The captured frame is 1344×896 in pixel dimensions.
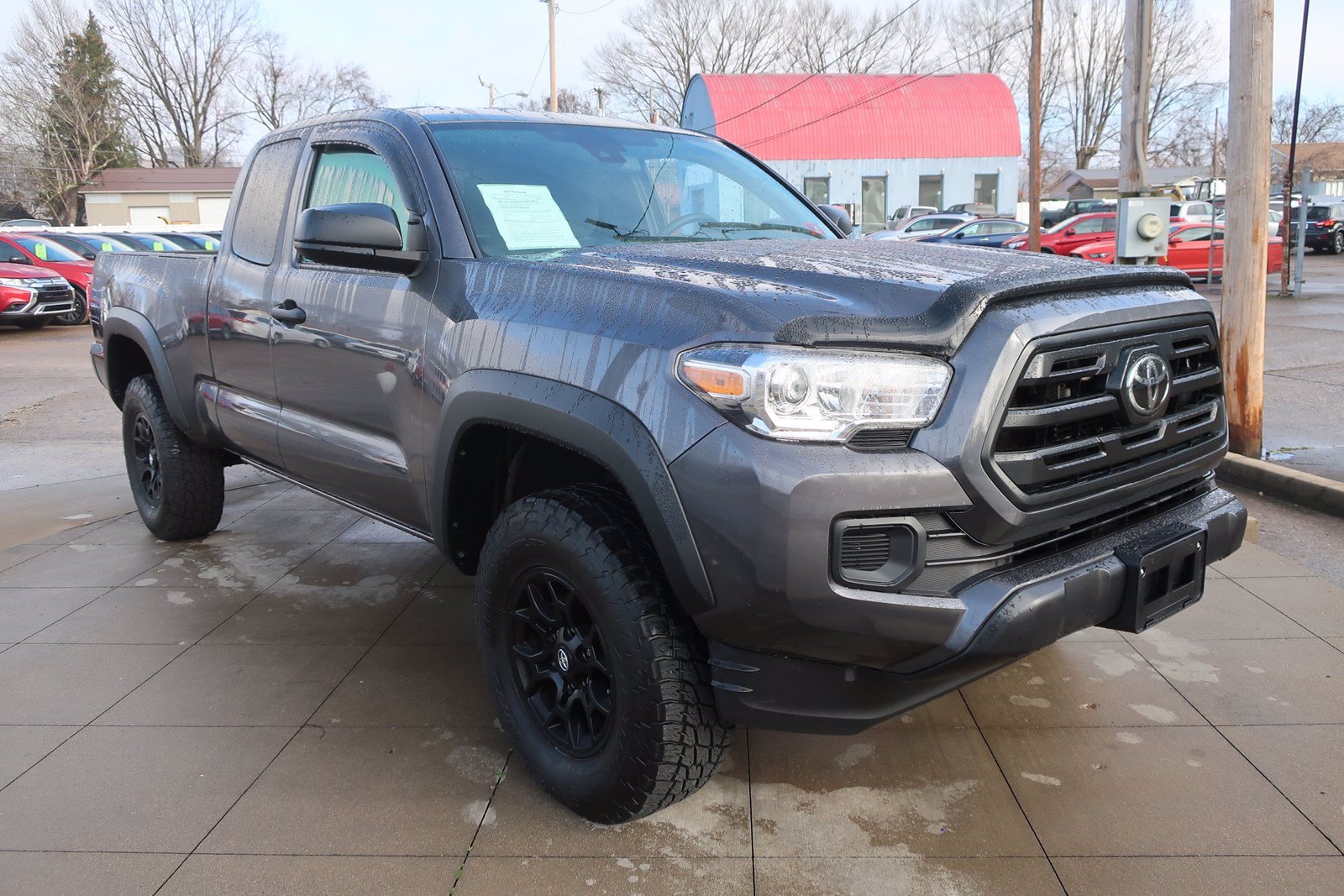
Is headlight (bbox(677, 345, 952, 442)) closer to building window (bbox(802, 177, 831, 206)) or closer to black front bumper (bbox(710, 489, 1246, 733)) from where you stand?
black front bumper (bbox(710, 489, 1246, 733))

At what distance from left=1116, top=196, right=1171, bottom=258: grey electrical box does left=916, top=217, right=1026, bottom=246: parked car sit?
59.0 ft

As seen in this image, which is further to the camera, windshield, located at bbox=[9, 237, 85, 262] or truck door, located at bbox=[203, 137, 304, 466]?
windshield, located at bbox=[9, 237, 85, 262]

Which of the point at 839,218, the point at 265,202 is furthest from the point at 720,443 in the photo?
the point at 265,202

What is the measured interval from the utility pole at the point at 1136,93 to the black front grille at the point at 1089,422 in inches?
239

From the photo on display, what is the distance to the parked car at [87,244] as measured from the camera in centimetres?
1961

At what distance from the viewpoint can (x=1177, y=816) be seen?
2.61 m

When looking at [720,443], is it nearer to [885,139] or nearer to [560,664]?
[560,664]

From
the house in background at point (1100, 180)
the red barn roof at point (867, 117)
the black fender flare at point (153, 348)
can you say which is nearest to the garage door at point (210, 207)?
the red barn roof at point (867, 117)

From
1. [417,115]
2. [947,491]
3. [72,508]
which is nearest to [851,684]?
[947,491]

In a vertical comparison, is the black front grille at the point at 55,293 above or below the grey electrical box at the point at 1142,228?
below

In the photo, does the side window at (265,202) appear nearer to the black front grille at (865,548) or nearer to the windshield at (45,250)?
the black front grille at (865,548)

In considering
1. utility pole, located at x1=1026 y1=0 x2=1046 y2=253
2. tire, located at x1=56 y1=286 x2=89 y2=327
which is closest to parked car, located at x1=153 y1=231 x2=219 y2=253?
tire, located at x1=56 y1=286 x2=89 y2=327

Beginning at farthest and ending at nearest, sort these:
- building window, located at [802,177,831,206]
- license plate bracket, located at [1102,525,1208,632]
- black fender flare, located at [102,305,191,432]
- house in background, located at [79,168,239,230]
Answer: house in background, located at [79,168,239,230] → building window, located at [802,177,831,206] → black fender flare, located at [102,305,191,432] → license plate bracket, located at [1102,525,1208,632]

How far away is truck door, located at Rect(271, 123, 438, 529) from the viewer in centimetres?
307
